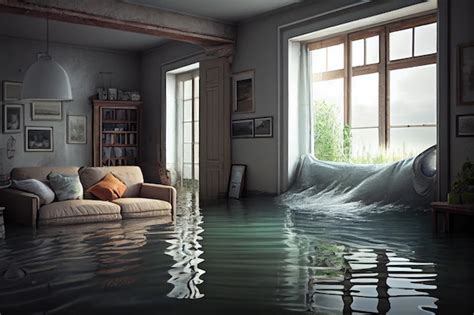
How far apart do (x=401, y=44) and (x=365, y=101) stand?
109 cm

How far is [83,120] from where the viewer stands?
465 inches

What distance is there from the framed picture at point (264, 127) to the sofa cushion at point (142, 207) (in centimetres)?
281

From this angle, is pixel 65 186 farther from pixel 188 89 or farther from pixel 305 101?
pixel 188 89

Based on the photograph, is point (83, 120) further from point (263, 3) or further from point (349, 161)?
point (349, 161)

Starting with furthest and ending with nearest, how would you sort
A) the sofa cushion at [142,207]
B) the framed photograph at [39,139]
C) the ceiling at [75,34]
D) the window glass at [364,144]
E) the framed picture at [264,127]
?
the framed photograph at [39,139] → the ceiling at [75,34] → the framed picture at [264,127] → the window glass at [364,144] → the sofa cushion at [142,207]

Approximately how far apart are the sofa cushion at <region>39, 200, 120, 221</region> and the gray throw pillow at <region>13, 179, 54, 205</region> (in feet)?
0.44

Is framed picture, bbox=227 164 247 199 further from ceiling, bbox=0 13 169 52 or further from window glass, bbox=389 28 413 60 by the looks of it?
ceiling, bbox=0 13 169 52

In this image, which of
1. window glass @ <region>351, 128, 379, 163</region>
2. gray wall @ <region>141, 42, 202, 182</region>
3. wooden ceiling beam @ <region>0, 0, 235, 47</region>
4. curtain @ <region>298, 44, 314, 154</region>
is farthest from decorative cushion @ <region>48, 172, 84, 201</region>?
gray wall @ <region>141, 42, 202, 182</region>

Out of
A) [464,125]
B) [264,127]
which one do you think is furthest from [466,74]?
[264,127]

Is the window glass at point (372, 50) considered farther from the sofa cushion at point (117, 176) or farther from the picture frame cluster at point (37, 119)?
the picture frame cluster at point (37, 119)

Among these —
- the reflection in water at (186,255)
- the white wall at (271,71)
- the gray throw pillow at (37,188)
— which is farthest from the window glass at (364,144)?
the gray throw pillow at (37,188)

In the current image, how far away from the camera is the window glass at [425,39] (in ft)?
24.2

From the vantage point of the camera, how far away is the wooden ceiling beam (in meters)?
7.36

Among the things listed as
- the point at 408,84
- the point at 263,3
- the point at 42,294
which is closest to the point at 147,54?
the point at 263,3
